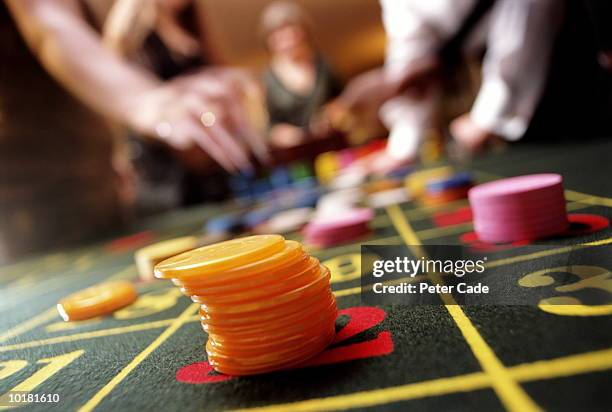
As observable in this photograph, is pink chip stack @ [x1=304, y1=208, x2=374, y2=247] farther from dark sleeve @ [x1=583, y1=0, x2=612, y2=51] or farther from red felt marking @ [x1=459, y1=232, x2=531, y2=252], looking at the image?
dark sleeve @ [x1=583, y1=0, x2=612, y2=51]

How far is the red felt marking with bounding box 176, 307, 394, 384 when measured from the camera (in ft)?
3.34

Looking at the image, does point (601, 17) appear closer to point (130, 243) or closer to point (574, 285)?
point (574, 285)

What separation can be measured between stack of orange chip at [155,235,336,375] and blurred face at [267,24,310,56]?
5956 millimetres

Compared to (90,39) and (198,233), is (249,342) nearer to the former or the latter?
(198,233)

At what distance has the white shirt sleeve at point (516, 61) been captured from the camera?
148 inches

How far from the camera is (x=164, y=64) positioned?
6641mm

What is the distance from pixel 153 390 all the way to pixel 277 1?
7.00 m

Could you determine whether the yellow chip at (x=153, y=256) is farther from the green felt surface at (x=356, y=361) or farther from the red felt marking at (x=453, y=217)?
the red felt marking at (x=453, y=217)

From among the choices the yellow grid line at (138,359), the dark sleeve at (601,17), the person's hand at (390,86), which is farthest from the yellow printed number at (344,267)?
the person's hand at (390,86)

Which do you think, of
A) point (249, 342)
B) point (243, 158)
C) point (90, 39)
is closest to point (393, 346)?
point (249, 342)

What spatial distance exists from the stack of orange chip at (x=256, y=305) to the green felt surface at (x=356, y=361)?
0.15 ft

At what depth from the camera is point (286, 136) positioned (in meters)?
6.66

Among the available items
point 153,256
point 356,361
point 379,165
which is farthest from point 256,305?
point 379,165

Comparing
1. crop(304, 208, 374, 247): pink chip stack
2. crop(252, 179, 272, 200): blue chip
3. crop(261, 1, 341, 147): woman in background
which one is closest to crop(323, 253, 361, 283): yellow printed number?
crop(304, 208, 374, 247): pink chip stack
